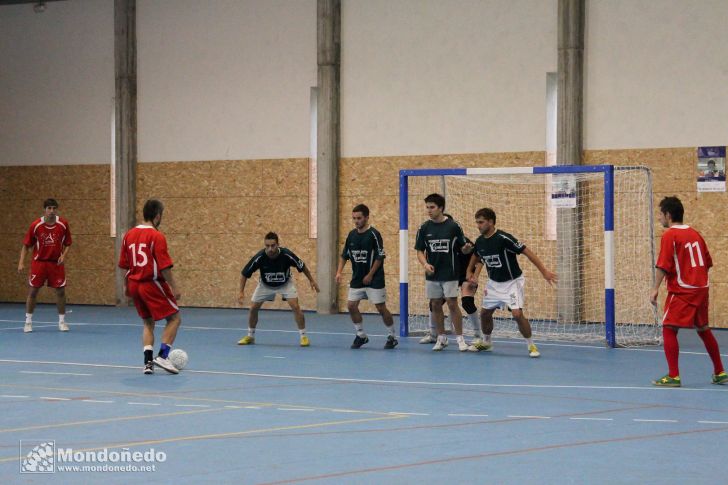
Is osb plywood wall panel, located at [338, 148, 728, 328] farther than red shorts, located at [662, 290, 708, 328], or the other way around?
osb plywood wall panel, located at [338, 148, 728, 328]

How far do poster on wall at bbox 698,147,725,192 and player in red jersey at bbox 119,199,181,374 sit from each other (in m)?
10.7

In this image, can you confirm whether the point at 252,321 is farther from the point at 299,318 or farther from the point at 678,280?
the point at 678,280

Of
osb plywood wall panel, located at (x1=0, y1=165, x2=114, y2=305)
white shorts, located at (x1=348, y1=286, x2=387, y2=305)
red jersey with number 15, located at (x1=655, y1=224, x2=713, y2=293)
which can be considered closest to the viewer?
red jersey with number 15, located at (x1=655, y1=224, x2=713, y2=293)

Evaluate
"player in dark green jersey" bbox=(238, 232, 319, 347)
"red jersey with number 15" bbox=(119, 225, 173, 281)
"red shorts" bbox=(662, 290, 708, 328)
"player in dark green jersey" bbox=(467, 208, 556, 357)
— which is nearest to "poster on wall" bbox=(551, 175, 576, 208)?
"player in dark green jersey" bbox=(467, 208, 556, 357)

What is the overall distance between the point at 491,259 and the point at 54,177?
14503mm

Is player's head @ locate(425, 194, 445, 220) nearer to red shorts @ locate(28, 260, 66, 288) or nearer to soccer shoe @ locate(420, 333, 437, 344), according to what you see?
soccer shoe @ locate(420, 333, 437, 344)

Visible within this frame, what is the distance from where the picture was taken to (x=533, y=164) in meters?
22.4

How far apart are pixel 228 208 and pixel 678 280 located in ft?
47.2

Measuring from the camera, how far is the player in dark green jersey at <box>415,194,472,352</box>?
Result: 54.9ft

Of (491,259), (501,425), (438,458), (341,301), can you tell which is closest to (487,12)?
(341,301)

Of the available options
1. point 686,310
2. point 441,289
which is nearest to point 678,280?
point 686,310

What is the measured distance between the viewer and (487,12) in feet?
75.2

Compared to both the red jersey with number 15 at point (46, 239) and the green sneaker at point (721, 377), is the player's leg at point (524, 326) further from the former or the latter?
the red jersey with number 15 at point (46, 239)

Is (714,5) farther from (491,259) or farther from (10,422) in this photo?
(10,422)
